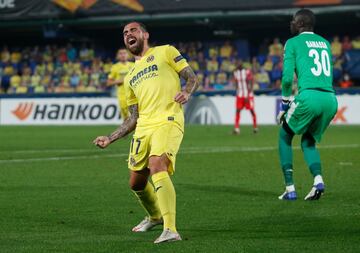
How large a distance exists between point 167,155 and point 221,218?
5.04ft

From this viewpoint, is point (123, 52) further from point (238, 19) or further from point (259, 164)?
point (238, 19)

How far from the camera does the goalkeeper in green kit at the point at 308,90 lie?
34.6 feet

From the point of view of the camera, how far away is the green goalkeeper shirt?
416 inches

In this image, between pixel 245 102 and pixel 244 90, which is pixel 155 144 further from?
pixel 245 102

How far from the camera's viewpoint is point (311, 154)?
35.2 feet

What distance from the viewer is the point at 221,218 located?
362 inches

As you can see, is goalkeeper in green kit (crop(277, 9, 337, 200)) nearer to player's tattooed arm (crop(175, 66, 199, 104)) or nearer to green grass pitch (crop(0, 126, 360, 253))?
green grass pitch (crop(0, 126, 360, 253))

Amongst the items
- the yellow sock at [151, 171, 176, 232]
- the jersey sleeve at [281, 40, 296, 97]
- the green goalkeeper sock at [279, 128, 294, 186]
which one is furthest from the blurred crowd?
the yellow sock at [151, 171, 176, 232]

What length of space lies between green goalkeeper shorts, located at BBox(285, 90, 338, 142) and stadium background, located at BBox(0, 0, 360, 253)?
0.86 meters

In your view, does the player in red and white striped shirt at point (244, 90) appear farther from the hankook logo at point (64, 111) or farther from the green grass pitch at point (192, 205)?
the green grass pitch at point (192, 205)

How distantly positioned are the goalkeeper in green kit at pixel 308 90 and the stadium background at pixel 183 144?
1.95ft

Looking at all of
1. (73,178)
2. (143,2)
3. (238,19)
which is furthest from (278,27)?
(73,178)

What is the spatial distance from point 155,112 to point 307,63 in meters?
3.01

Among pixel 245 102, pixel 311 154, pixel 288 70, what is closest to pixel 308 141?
pixel 311 154
